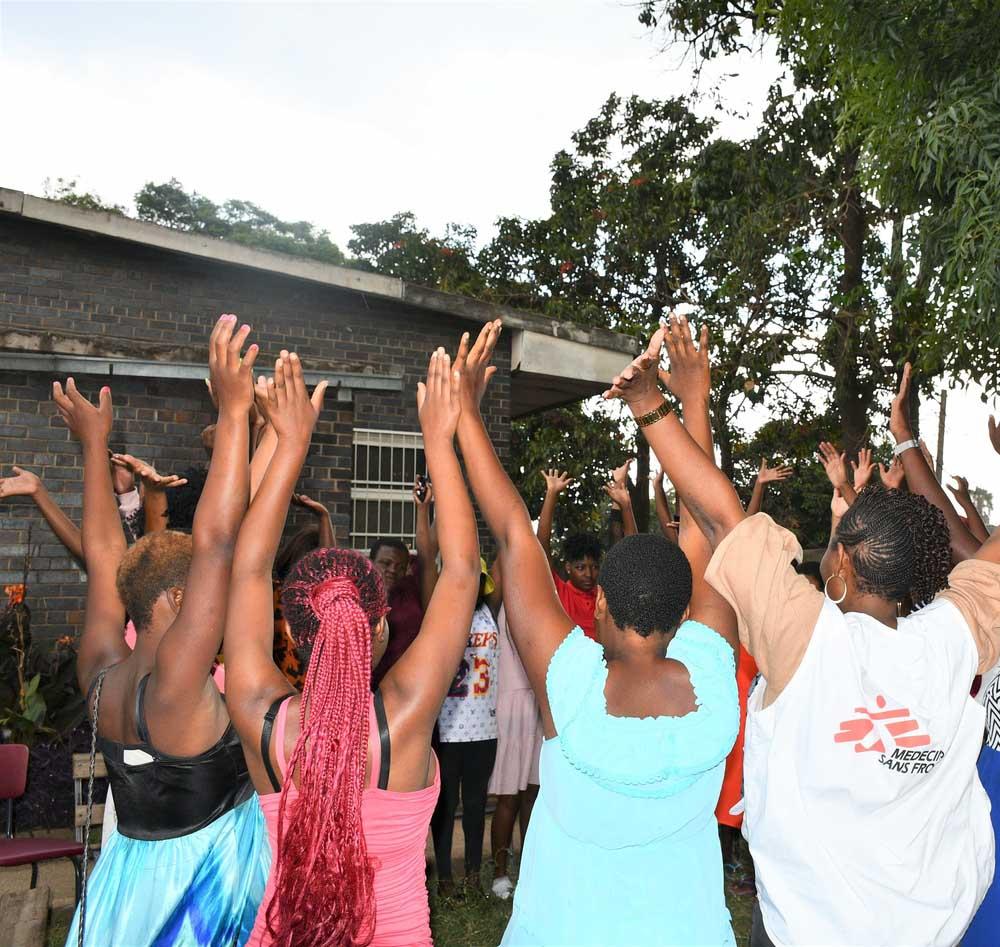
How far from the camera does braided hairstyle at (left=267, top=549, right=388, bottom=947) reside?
2.18 metres

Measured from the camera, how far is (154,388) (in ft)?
27.2

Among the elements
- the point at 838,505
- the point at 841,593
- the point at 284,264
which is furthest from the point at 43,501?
the point at 284,264

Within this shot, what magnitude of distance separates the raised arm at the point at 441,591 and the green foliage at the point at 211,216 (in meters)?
30.3

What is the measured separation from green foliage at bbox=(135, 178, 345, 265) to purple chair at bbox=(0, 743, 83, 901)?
2796cm

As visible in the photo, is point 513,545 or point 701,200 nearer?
point 513,545

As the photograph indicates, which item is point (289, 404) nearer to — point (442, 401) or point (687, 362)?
point (442, 401)

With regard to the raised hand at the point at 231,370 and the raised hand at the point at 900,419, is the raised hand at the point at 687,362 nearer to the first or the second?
the raised hand at the point at 231,370

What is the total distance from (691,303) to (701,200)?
552cm

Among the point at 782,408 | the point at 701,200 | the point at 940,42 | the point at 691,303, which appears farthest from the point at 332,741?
the point at 691,303

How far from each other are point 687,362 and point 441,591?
99 centimetres

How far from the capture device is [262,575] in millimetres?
2461

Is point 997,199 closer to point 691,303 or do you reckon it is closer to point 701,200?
point 701,200

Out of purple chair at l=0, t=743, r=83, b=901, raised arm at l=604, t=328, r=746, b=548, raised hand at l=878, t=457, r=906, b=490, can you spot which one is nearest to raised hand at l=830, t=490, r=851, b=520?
raised hand at l=878, t=457, r=906, b=490

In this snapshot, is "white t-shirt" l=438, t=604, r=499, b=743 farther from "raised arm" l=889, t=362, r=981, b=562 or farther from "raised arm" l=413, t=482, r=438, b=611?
"raised arm" l=889, t=362, r=981, b=562
